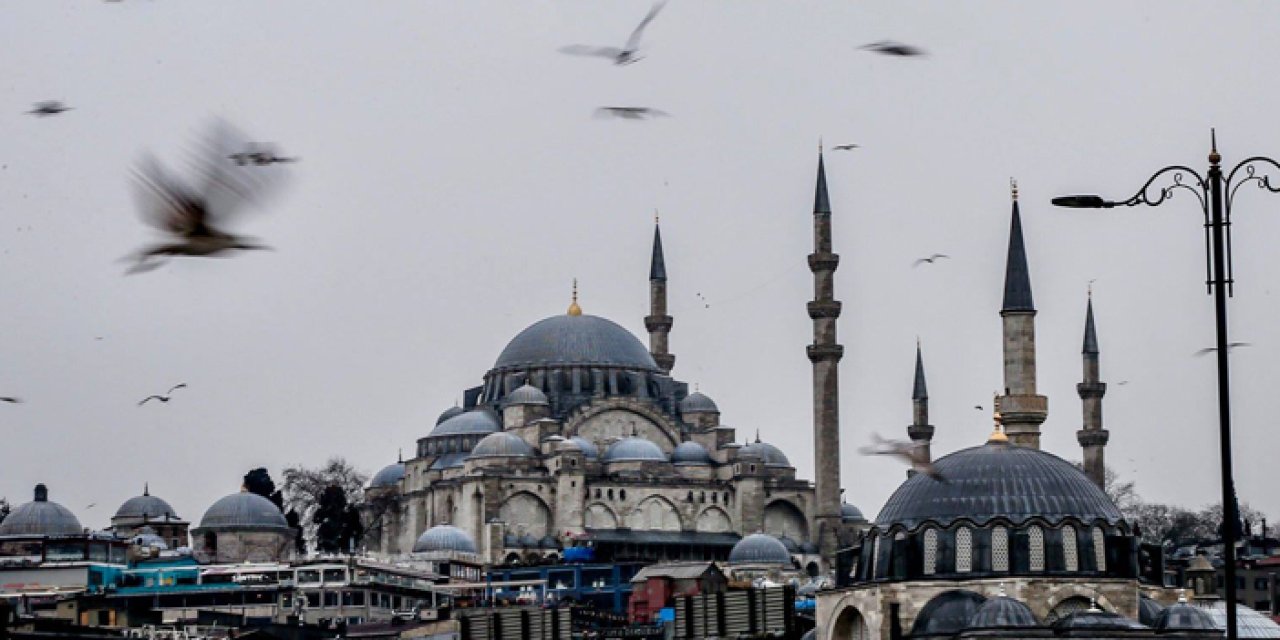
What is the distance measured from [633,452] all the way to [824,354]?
Result: 19.5 m

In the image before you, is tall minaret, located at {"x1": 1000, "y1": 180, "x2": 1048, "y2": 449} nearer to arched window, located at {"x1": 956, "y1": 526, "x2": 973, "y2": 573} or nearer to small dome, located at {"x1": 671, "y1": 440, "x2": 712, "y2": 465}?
arched window, located at {"x1": 956, "y1": 526, "x2": 973, "y2": 573}

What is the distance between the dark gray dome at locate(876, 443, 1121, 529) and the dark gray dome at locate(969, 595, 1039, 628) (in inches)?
185

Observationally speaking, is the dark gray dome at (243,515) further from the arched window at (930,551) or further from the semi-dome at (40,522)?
the arched window at (930,551)

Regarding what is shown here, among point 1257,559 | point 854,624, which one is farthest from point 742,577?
point 854,624

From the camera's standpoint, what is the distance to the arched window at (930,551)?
226 feet

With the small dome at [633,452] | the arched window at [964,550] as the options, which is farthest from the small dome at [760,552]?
the arched window at [964,550]

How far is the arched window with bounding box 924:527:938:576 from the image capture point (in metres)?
68.8

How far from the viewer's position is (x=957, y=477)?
7025 cm

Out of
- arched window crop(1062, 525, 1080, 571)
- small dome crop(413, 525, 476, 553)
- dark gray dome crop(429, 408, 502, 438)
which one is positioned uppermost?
dark gray dome crop(429, 408, 502, 438)

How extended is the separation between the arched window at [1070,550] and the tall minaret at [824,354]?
146 feet

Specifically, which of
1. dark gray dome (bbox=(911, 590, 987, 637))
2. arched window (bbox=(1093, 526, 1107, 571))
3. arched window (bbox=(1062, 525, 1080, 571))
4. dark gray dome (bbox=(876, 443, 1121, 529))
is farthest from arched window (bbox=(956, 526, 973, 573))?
arched window (bbox=(1093, 526, 1107, 571))

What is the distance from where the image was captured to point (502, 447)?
128 m

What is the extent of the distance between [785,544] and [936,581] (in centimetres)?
5611

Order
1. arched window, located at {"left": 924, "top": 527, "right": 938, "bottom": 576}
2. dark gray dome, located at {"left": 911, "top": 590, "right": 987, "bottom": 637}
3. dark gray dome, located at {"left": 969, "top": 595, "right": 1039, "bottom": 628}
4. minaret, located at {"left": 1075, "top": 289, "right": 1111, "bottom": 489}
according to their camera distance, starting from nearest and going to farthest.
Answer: dark gray dome, located at {"left": 969, "top": 595, "right": 1039, "bottom": 628}
dark gray dome, located at {"left": 911, "top": 590, "right": 987, "bottom": 637}
arched window, located at {"left": 924, "top": 527, "right": 938, "bottom": 576}
minaret, located at {"left": 1075, "top": 289, "right": 1111, "bottom": 489}
